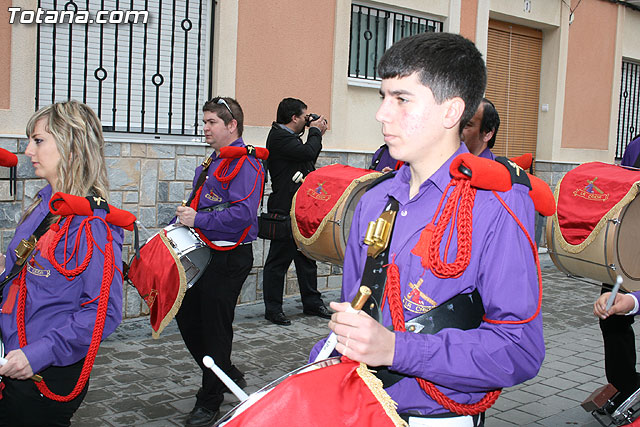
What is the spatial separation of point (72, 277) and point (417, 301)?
161cm

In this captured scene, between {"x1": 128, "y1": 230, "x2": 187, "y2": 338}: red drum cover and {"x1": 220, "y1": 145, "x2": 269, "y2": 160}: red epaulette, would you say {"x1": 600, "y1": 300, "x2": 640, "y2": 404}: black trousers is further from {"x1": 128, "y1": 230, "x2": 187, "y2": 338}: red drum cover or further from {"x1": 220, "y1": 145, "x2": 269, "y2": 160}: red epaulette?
{"x1": 128, "y1": 230, "x2": 187, "y2": 338}: red drum cover

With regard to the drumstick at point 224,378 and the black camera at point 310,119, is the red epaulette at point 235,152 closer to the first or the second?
the black camera at point 310,119

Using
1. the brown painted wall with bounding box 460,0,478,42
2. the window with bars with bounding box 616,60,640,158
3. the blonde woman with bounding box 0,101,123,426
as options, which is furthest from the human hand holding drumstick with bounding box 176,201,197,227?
the window with bars with bounding box 616,60,640,158

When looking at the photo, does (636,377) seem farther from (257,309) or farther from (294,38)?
(294,38)

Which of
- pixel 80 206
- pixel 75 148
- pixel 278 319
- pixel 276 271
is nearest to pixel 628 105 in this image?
pixel 276 271

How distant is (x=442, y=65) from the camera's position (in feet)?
6.29

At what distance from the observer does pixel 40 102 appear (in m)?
6.81

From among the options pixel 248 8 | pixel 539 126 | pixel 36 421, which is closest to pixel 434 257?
pixel 36 421

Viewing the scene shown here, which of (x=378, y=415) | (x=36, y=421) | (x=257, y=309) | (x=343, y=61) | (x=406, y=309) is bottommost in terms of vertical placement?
(x=257, y=309)

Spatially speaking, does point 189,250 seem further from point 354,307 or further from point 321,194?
point 354,307

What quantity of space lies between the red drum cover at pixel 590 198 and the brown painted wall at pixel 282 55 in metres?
4.68

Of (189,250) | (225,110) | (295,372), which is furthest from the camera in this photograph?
(225,110)

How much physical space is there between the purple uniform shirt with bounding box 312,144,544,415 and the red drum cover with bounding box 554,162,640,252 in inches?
89.1

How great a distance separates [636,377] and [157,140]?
16.7 feet
